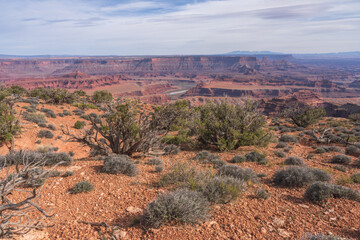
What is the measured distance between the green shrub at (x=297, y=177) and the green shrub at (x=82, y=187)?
17.9 ft

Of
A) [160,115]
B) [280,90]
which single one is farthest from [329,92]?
[160,115]

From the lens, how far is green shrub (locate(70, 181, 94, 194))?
17.9 ft

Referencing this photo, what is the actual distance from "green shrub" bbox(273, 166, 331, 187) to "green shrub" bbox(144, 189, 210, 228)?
10.7 feet

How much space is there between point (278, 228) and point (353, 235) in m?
1.28

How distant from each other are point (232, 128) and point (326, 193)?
17.9ft

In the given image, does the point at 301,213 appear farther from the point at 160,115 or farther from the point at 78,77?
the point at 78,77

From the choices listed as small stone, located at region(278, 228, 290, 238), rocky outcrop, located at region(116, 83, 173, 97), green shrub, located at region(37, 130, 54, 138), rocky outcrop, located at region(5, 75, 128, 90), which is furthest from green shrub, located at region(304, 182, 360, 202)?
rocky outcrop, located at region(5, 75, 128, 90)

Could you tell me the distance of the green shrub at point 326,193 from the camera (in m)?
5.00

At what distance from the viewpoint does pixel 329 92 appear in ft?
396

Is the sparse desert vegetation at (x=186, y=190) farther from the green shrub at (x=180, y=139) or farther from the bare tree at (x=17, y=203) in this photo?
the green shrub at (x=180, y=139)

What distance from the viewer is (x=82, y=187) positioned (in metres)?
5.57

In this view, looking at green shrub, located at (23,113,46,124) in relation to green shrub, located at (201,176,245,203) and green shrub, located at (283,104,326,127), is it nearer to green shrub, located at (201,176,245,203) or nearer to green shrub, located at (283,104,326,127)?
green shrub, located at (201,176,245,203)

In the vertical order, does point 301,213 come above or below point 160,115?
below

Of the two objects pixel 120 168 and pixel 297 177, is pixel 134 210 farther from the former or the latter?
pixel 297 177
